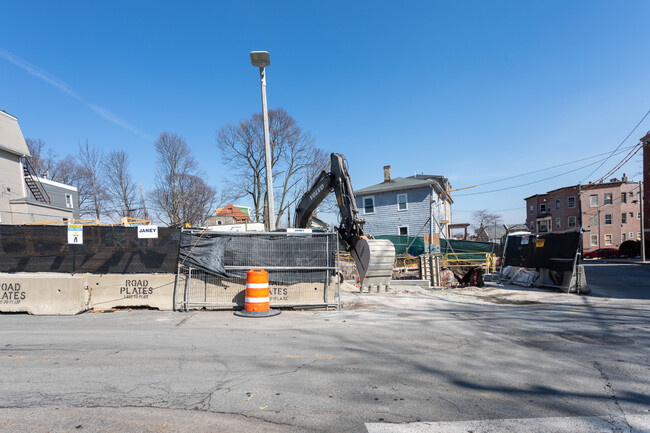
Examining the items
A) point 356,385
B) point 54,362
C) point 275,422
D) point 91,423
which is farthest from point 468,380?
point 54,362

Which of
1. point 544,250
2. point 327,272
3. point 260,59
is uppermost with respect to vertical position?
point 260,59

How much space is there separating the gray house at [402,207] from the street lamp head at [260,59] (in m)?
23.2

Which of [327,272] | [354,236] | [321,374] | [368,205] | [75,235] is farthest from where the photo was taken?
[368,205]

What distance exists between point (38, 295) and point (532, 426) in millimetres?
10392

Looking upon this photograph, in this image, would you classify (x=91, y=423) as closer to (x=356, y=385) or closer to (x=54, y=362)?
(x=54, y=362)

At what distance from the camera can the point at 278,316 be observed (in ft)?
28.6

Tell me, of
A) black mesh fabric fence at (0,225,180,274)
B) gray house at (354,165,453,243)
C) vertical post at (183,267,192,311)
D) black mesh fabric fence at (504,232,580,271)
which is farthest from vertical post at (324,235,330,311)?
gray house at (354,165,453,243)

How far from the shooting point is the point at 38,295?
28.4ft

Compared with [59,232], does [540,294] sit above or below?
below

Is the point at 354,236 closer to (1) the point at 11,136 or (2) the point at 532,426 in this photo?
(2) the point at 532,426

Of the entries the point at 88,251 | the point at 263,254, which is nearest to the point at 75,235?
the point at 88,251

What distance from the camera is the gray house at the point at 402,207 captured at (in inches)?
1310

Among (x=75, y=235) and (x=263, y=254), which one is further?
(x=263, y=254)

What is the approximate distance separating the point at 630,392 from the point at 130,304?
1006 cm
